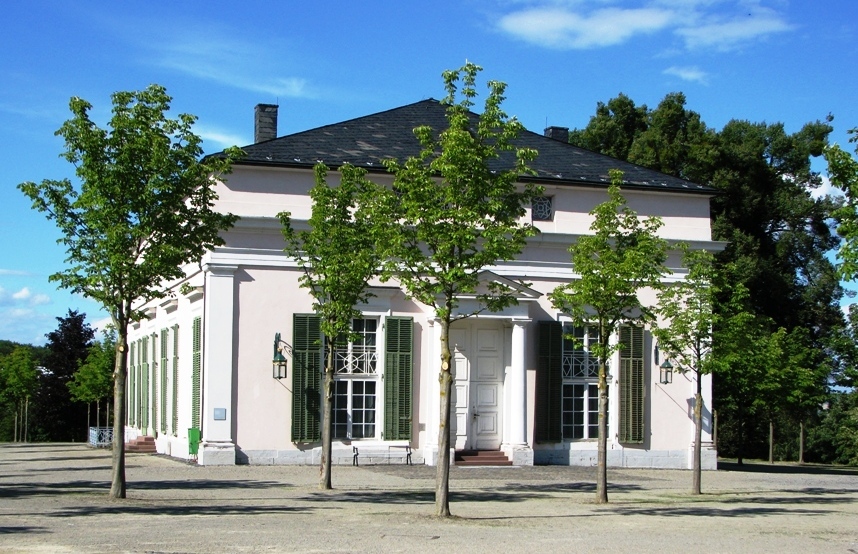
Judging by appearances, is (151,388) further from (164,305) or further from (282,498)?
(282,498)

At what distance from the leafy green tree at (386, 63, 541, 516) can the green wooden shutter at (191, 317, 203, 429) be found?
11.3 metres

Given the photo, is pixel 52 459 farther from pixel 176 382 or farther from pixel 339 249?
pixel 339 249

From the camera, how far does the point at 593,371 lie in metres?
28.5

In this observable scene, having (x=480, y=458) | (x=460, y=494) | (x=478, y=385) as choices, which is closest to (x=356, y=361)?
(x=478, y=385)

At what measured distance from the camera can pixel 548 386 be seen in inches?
1094

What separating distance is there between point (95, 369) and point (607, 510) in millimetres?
33775

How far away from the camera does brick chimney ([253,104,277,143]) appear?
30.3 meters

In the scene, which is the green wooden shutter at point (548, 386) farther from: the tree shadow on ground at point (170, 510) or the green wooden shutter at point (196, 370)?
the tree shadow on ground at point (170, 510)

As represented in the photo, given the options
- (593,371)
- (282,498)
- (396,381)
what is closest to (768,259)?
(593,371)

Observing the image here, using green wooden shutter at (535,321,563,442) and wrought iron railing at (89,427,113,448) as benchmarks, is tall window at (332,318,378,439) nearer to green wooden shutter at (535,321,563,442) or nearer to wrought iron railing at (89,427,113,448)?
green wooden shutter at (535,321,563,442)

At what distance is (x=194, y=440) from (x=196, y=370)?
5.65 feet

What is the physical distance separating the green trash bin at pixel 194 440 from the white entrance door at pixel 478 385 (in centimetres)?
619

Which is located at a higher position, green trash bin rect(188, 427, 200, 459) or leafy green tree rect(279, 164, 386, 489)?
leafy green tree rect(279, 164, 386, 489)

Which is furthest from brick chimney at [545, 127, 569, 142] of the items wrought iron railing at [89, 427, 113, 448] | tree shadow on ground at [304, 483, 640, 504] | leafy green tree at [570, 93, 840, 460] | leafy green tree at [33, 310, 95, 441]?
leafy green tree at [33, 310, 95, 441]
